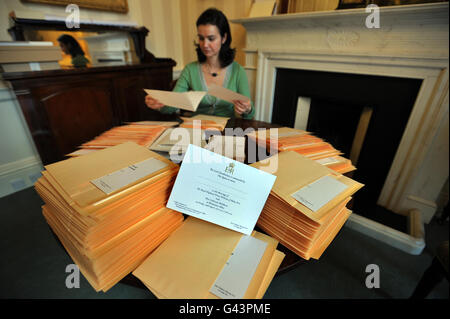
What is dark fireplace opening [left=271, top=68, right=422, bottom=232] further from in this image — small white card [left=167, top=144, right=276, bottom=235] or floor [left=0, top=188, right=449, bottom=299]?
small white card [left=167, top=144, right=276, bottom=235]

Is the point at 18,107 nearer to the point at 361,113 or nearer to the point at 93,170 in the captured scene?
the point at 93,170

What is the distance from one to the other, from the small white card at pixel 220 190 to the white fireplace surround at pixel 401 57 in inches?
57.4

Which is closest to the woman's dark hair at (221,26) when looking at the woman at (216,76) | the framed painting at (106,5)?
the woman at (216,76)

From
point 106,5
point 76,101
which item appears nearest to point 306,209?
point 76,101

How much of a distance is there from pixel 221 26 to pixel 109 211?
1.45 m

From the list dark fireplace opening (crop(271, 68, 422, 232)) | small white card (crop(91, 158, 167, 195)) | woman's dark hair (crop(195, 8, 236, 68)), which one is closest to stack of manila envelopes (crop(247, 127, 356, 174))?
small white card (crop(91, 158, 167, 195))

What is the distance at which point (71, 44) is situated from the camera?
1708 mm

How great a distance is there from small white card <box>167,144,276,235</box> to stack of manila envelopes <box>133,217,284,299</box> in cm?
4

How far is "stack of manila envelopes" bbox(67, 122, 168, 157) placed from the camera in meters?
0.78

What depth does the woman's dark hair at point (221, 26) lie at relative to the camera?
1.39 m
